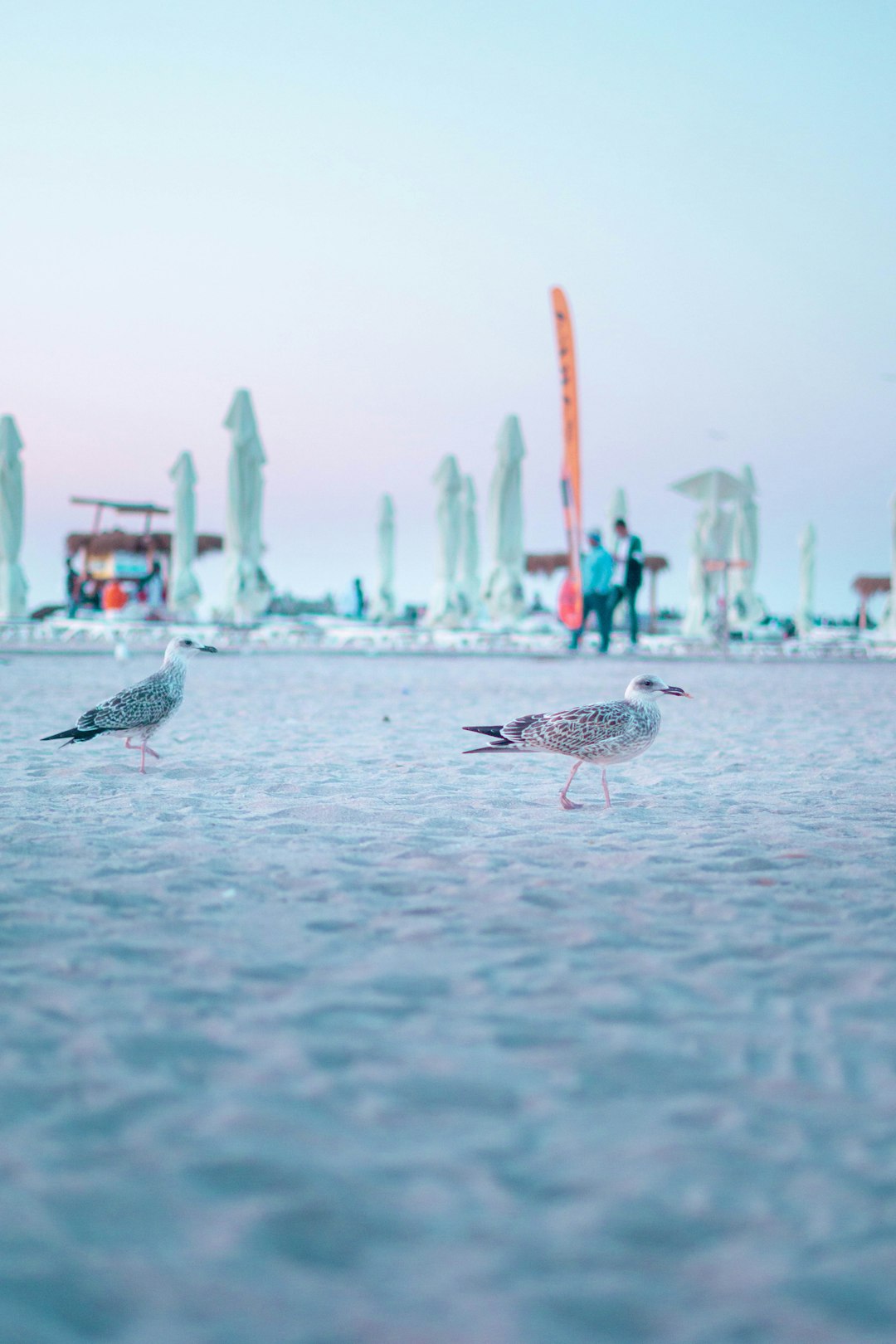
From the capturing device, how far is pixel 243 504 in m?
19.1

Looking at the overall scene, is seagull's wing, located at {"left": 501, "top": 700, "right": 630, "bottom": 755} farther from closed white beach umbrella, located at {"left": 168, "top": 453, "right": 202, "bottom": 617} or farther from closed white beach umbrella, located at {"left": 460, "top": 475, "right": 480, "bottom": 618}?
closed white beach umbrella, located at {"left": 460, "top": 475, "right": 480, "bottom": 618}

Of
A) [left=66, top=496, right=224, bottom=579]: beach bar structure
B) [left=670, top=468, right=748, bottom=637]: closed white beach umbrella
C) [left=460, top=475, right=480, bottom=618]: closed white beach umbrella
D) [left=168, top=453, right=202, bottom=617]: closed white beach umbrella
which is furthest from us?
[left=66, top=496, right=224, bottom=579]: beach bar structure

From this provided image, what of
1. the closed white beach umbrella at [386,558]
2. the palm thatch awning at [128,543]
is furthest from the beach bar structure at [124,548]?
the closed white beach umbrella at [386,558]

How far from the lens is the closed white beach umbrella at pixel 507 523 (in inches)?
809

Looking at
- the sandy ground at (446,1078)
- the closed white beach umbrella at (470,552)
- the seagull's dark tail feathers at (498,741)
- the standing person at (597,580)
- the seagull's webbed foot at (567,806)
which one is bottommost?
the sandy ground at (446,1078)

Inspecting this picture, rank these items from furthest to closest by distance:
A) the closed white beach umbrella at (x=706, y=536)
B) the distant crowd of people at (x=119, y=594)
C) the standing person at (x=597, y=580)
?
the distant crowd of people at (x=119, y=594) < the closed white beach umbrella at (x=706, y=536) < the standing person at (x=597, y=580)

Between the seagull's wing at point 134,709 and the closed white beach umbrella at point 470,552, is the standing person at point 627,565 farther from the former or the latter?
the seagull's wing at point 134,709

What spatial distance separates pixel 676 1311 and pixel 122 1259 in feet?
2.15

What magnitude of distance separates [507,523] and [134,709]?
16196mm

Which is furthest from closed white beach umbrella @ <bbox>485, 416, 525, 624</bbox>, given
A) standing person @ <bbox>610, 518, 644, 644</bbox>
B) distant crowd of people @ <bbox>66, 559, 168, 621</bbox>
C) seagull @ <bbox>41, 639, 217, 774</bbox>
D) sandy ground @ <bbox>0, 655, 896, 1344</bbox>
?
sandy ground @ <bbox>0, 655, 896, 1344</bbox>

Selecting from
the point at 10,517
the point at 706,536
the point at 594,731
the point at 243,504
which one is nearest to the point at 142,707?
the point at 594,731

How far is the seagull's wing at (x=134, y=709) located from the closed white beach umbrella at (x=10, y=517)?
52.0ft

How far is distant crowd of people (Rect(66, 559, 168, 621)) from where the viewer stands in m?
21.3

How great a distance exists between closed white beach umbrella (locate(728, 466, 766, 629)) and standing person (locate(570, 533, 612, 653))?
28.7 feet
